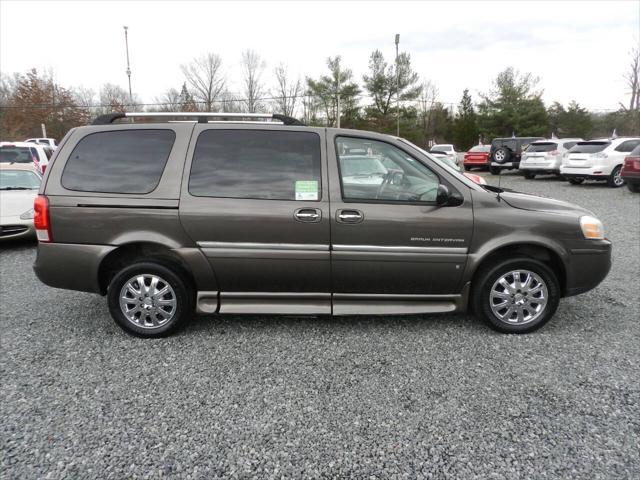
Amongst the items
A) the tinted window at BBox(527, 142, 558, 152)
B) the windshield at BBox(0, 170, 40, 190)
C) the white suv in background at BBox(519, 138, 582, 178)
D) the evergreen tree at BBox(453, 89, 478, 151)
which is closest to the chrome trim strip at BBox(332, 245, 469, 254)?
the windshield at BBox(0, 170, 40, 190)

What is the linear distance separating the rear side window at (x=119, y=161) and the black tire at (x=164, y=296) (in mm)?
638

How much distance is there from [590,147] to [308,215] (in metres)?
15.3

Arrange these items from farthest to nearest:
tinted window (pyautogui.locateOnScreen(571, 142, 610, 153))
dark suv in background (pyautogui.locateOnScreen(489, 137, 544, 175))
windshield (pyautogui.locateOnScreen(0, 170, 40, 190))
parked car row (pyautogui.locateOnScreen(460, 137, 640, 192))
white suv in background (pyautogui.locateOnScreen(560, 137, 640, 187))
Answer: dark suv in background (pyautogui.locateOnScreen(489, 137, 544, 175)), tinted window (pyautogui.locateOnScreen(571, 142, 610, 153)), white suv in background (pyautogui.locateOnScreen(560, 137, 640, 187)), parked car row (pyautogui.locateOnScreen(460, 137, 640, 192)), windshield (pyautogui.locateOnScreen(0, 170, 40, 190))

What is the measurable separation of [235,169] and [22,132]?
41.0 meters

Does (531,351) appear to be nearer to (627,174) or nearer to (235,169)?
(235,169)

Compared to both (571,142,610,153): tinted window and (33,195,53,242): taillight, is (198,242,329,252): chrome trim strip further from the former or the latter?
(571,142,610,153): tinted window

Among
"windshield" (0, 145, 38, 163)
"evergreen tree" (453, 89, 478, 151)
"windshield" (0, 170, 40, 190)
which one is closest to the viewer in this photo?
"windshield" (0, 170, 40, 190)

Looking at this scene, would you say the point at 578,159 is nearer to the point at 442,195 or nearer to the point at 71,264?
the point at 442,195

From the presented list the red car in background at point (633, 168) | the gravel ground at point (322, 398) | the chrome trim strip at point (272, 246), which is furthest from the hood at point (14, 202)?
the red car in background at point (633, 168)

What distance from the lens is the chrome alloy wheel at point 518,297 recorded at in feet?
11.9

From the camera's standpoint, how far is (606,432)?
244 cm

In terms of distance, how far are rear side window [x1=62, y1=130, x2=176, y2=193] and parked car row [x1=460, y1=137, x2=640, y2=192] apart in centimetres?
1317

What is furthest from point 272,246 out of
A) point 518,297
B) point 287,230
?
point 518,297

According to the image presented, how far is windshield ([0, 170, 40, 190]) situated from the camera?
7.41 metres
